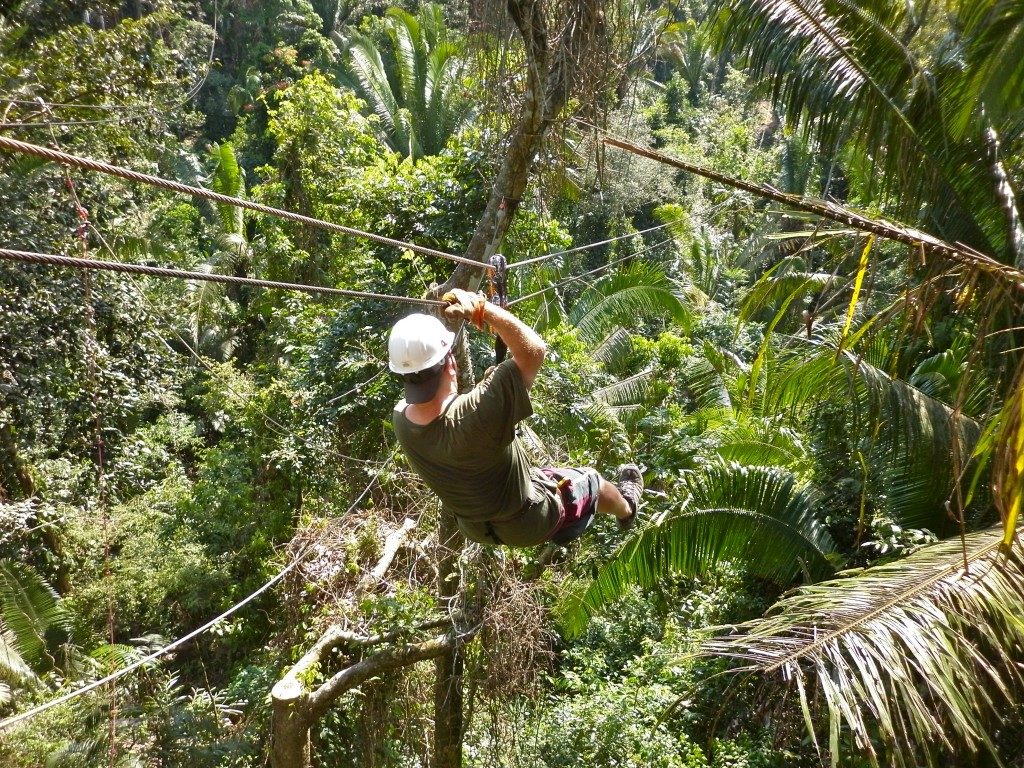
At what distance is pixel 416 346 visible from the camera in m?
2.85

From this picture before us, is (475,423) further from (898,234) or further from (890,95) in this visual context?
(890,95)

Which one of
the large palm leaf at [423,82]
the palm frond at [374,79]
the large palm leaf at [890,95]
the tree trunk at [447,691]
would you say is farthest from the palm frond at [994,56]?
the palm frond at [374,79]

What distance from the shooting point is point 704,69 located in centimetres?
3039

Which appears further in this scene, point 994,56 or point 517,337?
point 994,56

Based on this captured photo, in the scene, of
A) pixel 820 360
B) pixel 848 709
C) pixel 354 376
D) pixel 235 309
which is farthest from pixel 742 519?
pixel 235 309

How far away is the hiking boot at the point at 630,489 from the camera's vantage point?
4.26 metres

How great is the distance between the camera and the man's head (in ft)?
9.33

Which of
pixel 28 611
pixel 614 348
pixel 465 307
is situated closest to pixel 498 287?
pixel 465 307

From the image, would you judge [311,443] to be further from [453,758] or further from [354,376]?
[453,758]

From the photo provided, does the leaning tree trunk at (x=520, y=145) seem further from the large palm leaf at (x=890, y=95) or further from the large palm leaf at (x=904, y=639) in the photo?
the large palm leaf at (x=904, y=639)

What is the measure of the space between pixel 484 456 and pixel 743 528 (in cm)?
281

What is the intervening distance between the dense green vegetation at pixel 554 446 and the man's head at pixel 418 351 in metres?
0.99

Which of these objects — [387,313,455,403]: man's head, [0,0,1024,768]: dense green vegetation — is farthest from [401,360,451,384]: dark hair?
[0,0,1024,768]: dense green vegetation

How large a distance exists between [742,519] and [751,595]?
1660 millimetres
